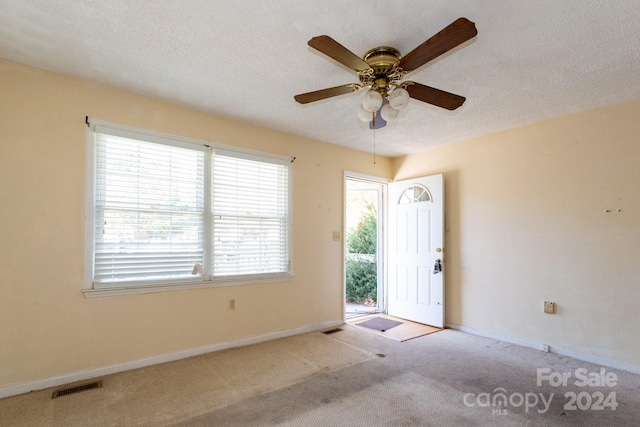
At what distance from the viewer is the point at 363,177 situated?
4836mm

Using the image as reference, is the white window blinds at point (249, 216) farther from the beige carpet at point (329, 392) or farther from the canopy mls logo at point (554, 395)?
the canopy mls logo at point (554, 395)

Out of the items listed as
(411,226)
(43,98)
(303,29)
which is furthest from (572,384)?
(43,98)

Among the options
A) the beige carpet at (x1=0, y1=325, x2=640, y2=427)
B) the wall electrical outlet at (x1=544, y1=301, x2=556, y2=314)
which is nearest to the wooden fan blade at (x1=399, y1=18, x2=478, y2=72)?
the beige carpet at (x1=0, y1=325, x2=640, y2=427)

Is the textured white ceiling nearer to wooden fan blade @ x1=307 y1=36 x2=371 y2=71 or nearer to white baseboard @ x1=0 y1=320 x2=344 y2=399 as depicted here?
wooden fan blade @ x1=307 y1=36 x2=371 y2=71

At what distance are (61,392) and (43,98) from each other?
230 centimetres

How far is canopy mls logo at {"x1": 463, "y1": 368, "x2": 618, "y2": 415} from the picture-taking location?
233 centimetres

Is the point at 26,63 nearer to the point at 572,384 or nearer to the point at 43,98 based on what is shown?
the point at 43,98

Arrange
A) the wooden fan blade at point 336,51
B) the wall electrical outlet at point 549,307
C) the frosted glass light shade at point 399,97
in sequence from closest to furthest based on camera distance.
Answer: the wooden fan blade at point 336,51, the frosted glass light shade at point 399,97, the wall electrical outlet at point 549,307

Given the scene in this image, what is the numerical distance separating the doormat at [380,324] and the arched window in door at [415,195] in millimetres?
1733

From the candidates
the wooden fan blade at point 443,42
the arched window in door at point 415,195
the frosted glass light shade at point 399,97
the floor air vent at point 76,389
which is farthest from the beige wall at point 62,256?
the arched window in door at point 415,195

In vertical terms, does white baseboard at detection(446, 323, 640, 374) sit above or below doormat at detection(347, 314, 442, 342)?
above

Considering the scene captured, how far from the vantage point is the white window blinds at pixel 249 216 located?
3.49 m

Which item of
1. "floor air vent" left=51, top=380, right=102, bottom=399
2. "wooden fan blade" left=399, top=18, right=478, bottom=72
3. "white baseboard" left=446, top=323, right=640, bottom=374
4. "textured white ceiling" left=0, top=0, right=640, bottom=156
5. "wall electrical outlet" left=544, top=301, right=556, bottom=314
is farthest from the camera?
"wall electrical outlet" left=544, top=301, right=556, bottom=314

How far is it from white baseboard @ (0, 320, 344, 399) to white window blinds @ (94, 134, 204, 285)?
73cm
